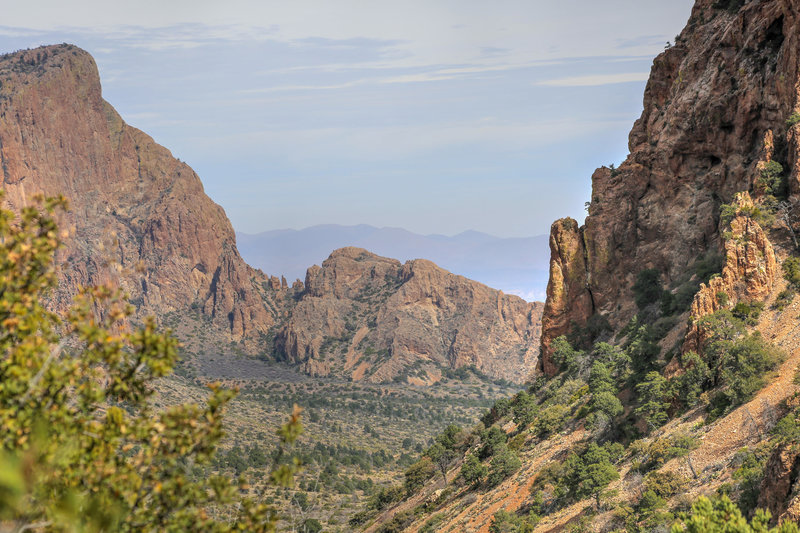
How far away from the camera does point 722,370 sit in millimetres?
36000

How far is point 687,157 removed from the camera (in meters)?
55.8

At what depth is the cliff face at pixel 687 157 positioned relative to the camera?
46.8 metres

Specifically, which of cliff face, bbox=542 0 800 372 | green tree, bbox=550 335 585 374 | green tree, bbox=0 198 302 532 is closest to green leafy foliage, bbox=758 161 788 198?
cliff face, bbox=542 0 800 372

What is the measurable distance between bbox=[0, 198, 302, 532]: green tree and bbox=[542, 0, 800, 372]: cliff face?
42.9 metres

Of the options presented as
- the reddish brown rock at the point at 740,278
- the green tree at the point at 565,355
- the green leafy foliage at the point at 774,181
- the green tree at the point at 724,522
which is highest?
the green leafy foliage at the point at 774,181

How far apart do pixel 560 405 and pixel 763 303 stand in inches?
817

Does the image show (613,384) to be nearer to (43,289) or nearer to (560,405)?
(560,405)

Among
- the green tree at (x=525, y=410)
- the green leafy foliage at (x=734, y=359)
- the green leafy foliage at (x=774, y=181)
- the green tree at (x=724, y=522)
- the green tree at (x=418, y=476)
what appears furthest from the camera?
the green tree at (x=418, y=476)

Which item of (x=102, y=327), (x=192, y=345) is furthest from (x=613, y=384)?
(x=192, y=345)

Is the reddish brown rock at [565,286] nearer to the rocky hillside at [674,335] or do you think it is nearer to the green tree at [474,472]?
the rocky hillside at [674,335]

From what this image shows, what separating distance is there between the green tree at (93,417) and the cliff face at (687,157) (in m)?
42.9

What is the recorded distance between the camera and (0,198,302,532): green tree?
29.2 feet

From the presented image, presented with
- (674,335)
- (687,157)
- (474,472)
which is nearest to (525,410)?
(474,472)

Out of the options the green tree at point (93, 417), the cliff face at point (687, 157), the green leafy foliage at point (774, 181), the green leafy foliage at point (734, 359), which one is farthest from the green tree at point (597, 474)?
the green tree at point (93, 417)
